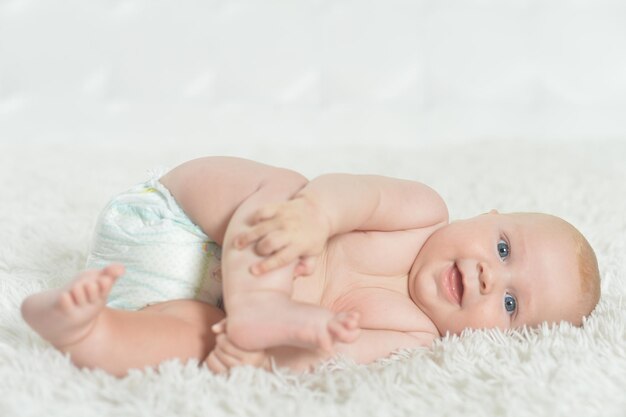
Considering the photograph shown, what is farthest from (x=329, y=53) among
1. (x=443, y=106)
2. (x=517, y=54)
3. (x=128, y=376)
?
(x=128, y=376)

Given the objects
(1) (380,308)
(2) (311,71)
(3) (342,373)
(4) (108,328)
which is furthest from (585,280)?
(2) (311,71)

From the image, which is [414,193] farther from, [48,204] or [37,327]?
[48,204]

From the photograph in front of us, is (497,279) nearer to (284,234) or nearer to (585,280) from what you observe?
(585,280)

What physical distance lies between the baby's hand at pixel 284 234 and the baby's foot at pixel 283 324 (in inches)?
1.7

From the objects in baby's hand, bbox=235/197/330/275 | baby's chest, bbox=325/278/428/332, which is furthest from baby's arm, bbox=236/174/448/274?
baby's chest, bbox=325/278/428/332

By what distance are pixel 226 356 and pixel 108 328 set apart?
154 mm

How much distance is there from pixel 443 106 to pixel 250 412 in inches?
76.6

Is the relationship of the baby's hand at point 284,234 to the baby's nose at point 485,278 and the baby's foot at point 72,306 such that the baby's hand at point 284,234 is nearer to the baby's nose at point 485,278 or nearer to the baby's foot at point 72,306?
the baby's foot at point 72,306

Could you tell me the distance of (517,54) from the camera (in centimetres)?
271

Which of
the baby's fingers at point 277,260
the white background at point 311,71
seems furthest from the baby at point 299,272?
the white background at point 311,71

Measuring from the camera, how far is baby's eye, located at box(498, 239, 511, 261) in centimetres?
133

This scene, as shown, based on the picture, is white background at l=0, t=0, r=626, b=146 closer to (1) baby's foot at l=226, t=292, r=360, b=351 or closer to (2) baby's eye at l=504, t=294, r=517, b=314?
(2) baby's eye at l=504, t=294, r=517, b=314

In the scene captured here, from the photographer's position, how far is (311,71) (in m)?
2.66

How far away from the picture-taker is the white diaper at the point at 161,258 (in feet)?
4.07
